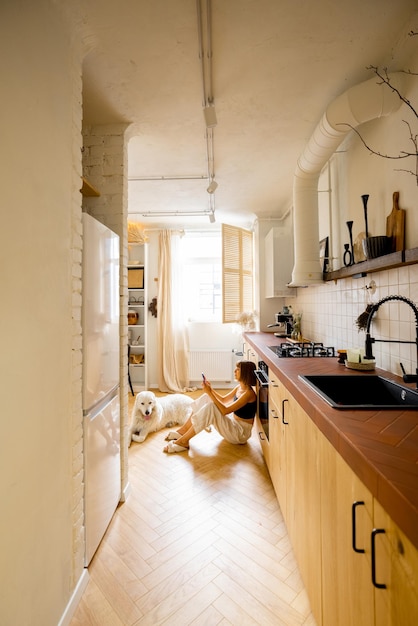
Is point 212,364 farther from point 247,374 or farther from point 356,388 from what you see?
point 356,388

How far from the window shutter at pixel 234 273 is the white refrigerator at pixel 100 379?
2.30 m

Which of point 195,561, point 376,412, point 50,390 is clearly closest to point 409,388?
point 376,412

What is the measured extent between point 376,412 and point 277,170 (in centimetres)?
260

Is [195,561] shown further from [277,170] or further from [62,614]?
[277,170]

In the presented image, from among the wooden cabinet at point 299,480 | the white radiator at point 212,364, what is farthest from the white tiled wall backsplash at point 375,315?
the white radiator at point 212,364

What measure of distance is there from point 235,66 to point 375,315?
1642 millimetres

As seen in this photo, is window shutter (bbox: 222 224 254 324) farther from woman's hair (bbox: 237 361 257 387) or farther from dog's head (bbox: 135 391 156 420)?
dog's head (bbox: 135 391 156 420)

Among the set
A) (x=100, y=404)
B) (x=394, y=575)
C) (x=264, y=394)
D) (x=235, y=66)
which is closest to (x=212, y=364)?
(x=264, y=394)

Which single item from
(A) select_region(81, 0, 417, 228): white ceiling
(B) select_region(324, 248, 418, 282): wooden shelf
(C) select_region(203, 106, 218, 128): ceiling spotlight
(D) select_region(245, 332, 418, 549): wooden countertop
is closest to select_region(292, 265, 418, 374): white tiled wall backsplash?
(B) select_region(324, 248, 418, 282): wooden shelf

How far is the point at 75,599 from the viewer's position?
1.23m

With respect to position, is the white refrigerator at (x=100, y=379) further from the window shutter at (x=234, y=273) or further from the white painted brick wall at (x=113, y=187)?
the window shutter at (x=234, y=273)

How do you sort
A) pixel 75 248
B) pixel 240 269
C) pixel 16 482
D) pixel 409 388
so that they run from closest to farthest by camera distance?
pixel 16 482, pixel 409 388, pixel 75 248, pixel 240 269

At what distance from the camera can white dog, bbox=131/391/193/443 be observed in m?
2.85

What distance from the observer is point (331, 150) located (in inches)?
76.0
